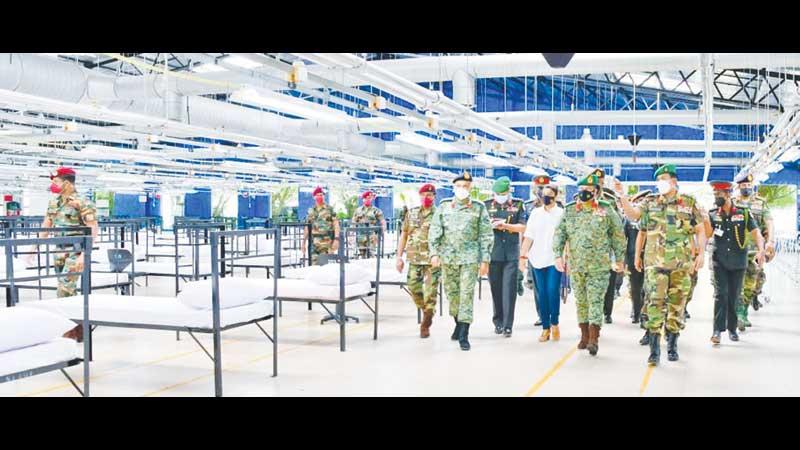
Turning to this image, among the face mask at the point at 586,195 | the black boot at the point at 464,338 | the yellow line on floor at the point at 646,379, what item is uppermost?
the face mask at the point at 586,195

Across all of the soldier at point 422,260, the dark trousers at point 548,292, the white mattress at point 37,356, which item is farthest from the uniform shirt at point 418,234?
the white mattress at point 37,356

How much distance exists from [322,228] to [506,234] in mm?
3275

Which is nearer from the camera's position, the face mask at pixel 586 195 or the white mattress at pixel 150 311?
the white mattress at pixel 150 311

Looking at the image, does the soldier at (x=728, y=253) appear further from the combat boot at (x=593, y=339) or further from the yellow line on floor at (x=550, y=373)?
the yellow line on floor at (x=550, y=373)

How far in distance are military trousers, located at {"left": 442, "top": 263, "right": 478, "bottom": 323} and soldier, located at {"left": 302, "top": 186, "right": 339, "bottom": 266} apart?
3260mm

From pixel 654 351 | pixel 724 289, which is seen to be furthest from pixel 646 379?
pixel 724 289

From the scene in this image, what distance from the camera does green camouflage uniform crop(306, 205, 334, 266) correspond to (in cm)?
984

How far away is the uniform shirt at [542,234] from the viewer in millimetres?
6969

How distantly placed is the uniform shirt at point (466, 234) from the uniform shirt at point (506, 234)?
61 centimetres

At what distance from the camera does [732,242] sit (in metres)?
6.79

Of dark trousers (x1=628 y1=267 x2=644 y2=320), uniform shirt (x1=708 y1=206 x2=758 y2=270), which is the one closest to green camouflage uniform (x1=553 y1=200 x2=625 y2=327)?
uniform shirt (x1=708 y1=206 x2=758 y2=270)

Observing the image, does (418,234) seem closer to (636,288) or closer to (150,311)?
(636,288)

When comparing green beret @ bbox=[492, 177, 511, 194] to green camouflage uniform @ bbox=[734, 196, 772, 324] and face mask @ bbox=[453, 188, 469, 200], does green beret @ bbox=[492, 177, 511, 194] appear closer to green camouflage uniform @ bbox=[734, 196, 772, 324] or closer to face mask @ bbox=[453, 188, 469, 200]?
face mask @ bbox=[453, 188, 469, 200]
